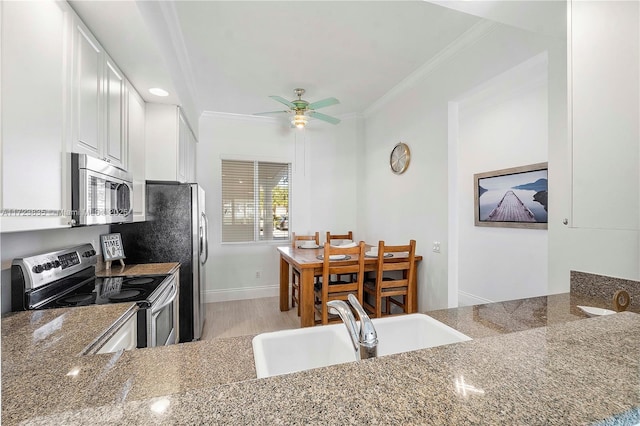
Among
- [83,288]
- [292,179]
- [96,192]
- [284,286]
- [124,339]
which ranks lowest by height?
[284,286]

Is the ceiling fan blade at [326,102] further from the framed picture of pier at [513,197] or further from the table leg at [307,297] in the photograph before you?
the framed picture of pier at [513,197]

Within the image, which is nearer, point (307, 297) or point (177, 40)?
point (177, 40)

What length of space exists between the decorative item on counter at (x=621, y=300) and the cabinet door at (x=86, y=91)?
2.60 meters

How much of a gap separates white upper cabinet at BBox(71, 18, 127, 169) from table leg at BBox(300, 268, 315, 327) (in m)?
1.69

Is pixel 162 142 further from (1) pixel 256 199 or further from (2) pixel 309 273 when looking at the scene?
(1) pixel 256 199

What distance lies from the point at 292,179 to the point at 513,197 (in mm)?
2877

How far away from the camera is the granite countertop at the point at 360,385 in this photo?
0.43 metres

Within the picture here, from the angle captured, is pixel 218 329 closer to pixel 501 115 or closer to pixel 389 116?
pixel 389 116

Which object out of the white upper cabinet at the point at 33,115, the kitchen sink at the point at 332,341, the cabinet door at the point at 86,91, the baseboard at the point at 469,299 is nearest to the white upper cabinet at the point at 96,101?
the cabinet door at the point at 86,91

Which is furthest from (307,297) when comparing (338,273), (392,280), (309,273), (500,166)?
(500,166)

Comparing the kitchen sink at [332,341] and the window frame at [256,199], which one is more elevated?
the window frame at [256,199]

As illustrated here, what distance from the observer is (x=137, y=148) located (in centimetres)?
242

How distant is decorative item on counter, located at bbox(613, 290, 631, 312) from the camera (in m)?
1.33

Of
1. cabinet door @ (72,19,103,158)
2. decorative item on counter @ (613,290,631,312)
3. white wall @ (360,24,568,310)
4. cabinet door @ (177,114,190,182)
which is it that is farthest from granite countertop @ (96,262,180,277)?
decorative item on counter @ (613,290,631,312)
